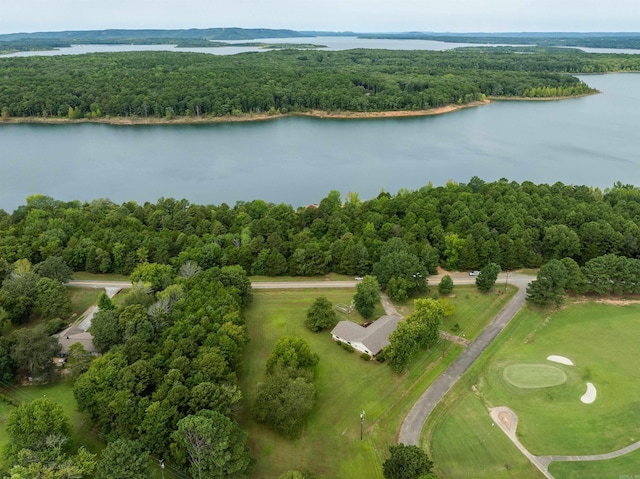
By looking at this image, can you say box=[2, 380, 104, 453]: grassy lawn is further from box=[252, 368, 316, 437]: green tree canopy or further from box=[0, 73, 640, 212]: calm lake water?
box=[0, 73, 640, 212]: calm lake water

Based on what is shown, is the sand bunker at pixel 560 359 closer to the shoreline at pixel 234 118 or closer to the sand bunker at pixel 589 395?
the sand bunker at pixel 589 395

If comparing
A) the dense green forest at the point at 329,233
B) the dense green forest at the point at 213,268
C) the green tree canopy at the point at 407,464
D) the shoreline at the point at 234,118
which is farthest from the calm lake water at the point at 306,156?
the green tree canopy at the point at 407,464

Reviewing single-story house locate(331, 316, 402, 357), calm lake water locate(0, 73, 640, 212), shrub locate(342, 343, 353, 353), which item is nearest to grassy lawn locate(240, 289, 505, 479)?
shrub locate(342, 343, 353, 353)

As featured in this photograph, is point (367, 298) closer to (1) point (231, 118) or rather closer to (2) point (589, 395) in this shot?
(2) point (589, 395)

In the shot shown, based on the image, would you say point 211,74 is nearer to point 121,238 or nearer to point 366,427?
point 121,238

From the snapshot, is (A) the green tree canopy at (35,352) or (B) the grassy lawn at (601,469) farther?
(A) the green tree canopy at (35,352)

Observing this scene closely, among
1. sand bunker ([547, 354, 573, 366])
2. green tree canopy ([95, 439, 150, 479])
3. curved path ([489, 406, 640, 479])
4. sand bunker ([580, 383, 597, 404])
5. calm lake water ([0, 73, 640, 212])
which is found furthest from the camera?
calm lake water ([0, 73, 640, 212])

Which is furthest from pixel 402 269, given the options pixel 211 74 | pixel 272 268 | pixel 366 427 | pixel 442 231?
pixel 211 74
